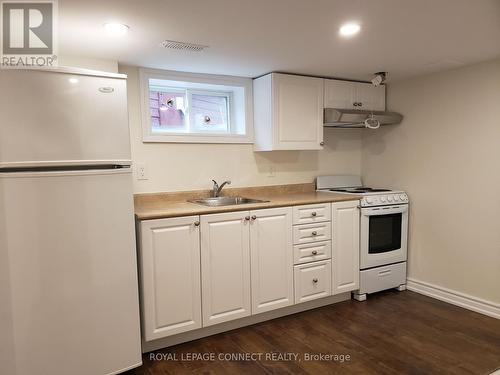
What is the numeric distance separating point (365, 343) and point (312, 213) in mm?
1042

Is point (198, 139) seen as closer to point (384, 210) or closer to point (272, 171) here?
point (272, 171)

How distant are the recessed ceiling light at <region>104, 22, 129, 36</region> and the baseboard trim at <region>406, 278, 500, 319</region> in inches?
130

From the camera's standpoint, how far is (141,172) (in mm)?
2926

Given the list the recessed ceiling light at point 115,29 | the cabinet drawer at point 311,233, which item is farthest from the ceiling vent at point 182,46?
the cabinet drawer at point 311,233

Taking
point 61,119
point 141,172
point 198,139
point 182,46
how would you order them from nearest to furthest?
point 61,119 → point 182,46 → point 141,172 → point 198,139

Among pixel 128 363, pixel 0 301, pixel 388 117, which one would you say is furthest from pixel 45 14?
pixel 388 117

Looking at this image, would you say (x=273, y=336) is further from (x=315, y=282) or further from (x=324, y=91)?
(x=324, y=91)

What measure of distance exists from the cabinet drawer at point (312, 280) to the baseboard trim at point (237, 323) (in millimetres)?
121

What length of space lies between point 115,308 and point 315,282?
5.42 ft

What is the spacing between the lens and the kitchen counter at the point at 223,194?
2.43 m

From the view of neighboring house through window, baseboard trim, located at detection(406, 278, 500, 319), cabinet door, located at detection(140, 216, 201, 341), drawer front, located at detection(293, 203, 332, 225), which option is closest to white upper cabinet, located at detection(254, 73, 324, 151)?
the view of neighboring house through window

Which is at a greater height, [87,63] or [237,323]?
[87,63]

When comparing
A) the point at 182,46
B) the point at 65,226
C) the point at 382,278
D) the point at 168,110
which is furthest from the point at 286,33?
the point at 382,278

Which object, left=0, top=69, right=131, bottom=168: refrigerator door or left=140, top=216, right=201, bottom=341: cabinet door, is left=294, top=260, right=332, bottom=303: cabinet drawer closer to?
left=140, top=216, right=201, bottom=341: cabinet door
